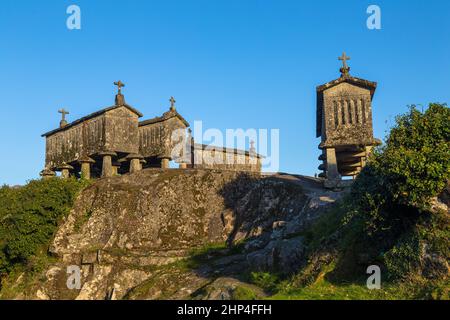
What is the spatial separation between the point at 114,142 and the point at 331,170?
1379cm

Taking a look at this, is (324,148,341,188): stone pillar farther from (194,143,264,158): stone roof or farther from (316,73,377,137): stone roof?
(194,143,264,158): stone roof

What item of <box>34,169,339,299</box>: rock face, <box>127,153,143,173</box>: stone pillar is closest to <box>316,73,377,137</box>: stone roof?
<box>34,169,339,299</box>: rock face

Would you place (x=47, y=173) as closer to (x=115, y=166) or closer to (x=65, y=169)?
(x=65, y=169)

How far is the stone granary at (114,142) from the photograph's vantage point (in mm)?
29719

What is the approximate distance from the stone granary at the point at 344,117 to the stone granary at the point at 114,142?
11.0m

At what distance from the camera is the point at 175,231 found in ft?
78.4

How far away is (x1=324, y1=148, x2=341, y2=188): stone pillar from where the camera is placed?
Result: 2345cm

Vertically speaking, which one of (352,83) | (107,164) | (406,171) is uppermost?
(352,83)

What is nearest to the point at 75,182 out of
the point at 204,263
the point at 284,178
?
the point at 204,263

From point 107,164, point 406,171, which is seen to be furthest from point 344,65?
point 107,164
